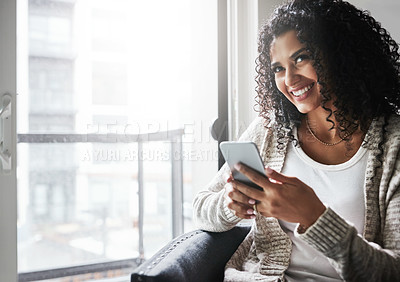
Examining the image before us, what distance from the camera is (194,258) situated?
1188mm

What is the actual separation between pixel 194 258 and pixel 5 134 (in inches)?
33.6

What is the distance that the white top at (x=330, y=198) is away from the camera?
47.2 inches

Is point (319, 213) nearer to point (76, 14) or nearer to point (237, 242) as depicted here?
point (237, 242)

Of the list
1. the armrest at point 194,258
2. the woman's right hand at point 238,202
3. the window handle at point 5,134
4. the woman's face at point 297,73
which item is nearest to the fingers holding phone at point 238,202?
the woman's right hand at point 238,202

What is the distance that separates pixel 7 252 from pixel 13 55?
0.73 m

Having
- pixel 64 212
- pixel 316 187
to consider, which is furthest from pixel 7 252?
pixel 316 187

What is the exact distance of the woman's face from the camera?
50.0 inches

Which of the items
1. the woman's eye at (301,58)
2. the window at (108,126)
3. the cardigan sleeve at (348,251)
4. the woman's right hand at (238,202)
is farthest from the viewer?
the window at (108,126)

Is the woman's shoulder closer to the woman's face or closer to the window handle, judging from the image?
the woman's face

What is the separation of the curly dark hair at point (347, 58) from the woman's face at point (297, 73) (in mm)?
21

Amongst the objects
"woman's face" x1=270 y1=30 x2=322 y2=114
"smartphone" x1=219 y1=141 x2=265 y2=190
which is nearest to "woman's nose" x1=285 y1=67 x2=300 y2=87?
"woman's face" x1=270 y1=30 x2=322 y2=114

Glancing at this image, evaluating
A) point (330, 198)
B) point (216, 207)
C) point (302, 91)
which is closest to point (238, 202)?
point (216, 207)

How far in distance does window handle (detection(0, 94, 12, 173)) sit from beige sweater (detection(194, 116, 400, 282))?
71 cm

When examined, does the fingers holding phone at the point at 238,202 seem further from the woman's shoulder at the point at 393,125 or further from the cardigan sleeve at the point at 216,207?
the woman's shoulder at the point at 393,125
